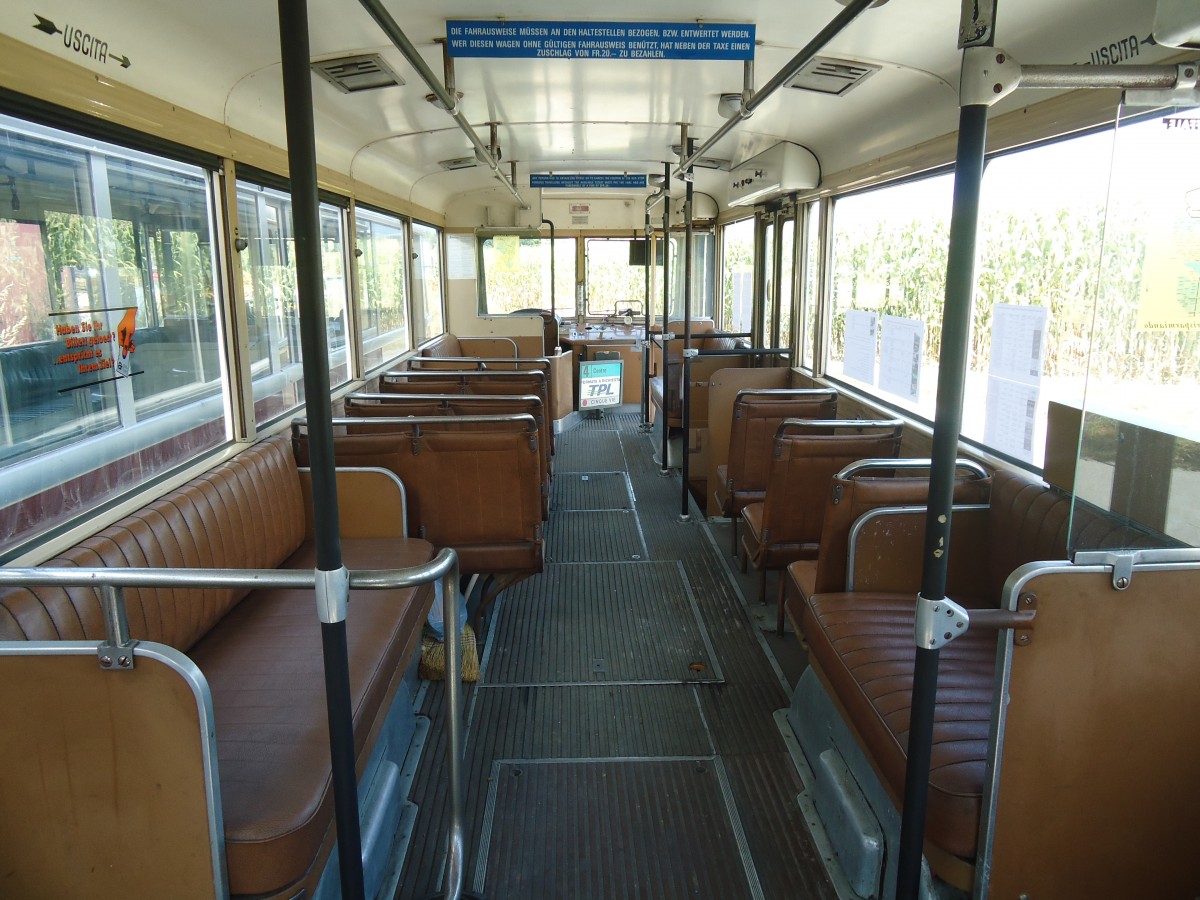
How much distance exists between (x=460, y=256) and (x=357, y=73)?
548 cm

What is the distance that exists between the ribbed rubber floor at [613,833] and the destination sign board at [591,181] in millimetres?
6622

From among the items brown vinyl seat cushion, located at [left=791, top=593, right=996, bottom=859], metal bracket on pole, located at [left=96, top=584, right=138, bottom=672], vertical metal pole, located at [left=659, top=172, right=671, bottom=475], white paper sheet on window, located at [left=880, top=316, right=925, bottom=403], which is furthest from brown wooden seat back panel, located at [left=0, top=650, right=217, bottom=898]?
vertical metal pole, located at [left=659, top=172, right=671, bottom=475]

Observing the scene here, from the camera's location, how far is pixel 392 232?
7.39m

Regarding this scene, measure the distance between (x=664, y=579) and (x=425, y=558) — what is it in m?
1.70

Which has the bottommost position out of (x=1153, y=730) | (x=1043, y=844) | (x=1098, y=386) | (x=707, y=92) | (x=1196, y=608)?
(x=1043, y=844)

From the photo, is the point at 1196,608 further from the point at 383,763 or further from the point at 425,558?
the point at 425,558

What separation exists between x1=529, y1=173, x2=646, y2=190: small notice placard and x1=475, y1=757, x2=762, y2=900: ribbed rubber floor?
6.62 m

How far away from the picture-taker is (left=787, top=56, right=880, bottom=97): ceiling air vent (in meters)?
3.83

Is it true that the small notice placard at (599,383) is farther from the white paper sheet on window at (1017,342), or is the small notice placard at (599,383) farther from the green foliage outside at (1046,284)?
the white paper sheet on window at (1017,342)

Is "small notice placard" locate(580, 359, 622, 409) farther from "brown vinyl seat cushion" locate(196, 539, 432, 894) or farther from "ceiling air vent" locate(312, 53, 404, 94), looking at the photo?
"brown vinyl seat cushion" locate(196, 539, 432, 894)

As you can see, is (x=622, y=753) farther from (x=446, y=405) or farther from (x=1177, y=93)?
(x=1177, y=93)

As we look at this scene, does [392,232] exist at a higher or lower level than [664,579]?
higher

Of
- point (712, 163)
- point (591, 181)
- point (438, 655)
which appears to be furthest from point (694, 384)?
point (438, 655)

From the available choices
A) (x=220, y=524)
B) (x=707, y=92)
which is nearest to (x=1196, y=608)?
(x=220, y=524)
